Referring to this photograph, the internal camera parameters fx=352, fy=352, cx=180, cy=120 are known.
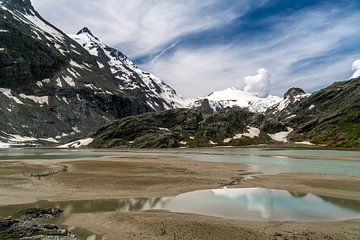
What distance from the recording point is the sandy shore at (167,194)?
2555 cm

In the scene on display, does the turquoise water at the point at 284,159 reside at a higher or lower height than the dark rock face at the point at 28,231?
higher

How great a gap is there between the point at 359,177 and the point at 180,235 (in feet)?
137

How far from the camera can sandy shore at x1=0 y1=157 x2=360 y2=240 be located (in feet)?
83.8

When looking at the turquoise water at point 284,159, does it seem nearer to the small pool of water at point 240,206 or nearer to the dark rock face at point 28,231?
the small pool of water at point 240,206

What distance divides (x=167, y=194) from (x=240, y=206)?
9.72 meters

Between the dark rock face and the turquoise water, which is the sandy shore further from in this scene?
the turquoise water

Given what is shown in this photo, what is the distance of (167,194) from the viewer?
41.1 m

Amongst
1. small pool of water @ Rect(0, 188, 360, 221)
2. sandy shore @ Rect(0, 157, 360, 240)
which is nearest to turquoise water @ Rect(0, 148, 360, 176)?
sandy shore @ Rect(0, 157, 360, 240)

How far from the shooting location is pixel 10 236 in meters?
22.4

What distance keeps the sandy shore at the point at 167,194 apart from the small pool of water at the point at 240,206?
79.2 inches

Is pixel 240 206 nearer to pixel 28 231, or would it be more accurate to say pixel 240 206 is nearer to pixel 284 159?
pixel 28 231

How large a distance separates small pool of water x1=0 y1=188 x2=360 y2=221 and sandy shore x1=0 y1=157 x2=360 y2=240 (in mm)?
2011

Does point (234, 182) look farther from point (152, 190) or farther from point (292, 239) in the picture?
point (292, 239)

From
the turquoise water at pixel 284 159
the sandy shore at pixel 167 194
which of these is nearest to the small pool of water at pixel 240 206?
the sandy shore at pixel 167 194
